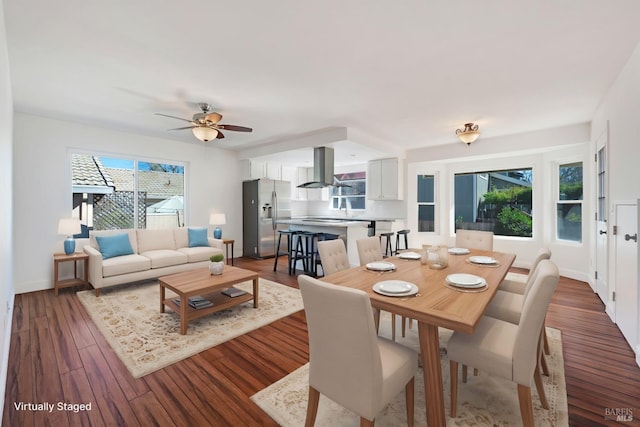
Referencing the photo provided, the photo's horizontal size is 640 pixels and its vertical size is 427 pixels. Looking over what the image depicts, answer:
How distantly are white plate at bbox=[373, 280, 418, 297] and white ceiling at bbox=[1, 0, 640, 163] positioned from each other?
1836 mm

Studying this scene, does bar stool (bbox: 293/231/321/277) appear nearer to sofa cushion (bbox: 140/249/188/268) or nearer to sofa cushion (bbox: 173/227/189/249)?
sofa cushion (bbox: 140/249/188/268)

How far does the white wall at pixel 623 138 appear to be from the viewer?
91.4 inches

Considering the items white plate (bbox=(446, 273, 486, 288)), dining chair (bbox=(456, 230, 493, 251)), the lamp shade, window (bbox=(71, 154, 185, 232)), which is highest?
window (bbox=(71, 154, 185, 232))

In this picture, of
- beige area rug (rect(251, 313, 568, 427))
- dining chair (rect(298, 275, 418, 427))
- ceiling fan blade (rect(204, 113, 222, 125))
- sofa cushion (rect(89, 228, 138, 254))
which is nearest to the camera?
dining chair (rect(298, 275, 418, 427))

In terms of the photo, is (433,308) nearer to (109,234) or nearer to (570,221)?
(109,234)

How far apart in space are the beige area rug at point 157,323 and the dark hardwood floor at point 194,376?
0.10 meters

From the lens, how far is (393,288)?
1.71 m

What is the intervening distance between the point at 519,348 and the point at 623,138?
2685 mm

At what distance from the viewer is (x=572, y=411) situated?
170 centimetres

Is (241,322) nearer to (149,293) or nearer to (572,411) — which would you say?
(149,293)

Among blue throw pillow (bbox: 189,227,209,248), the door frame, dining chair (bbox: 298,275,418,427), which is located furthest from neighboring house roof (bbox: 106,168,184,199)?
the door frame

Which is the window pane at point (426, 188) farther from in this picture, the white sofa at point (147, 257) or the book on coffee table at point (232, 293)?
the book on coffee table at point (232, 293)

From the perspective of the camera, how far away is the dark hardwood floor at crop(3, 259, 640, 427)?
1.67 metres

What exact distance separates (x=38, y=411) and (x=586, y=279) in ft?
22.0
